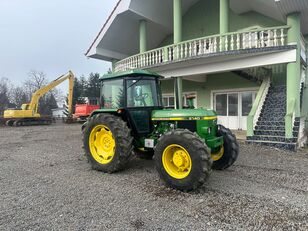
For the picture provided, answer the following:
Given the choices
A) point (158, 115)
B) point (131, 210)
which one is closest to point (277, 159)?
point (158, 115)

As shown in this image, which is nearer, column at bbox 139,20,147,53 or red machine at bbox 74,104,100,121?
column at bbox 139,20,147,53

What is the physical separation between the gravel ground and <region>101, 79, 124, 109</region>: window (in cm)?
154

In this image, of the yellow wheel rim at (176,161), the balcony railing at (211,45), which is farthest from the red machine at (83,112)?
the yellow wheel rim at (176,161)

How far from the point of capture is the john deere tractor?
4.16 metres

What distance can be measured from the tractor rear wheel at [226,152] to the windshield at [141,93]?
1638mm

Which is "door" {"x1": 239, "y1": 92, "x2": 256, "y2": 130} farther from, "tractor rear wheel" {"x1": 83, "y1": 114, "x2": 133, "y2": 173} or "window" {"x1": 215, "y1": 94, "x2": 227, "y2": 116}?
"tractor rear wheel" {"x1": 83, "y1": 114, "x2": 133, "y2": 173}

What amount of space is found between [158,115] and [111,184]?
1.65 meters

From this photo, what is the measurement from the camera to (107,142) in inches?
219

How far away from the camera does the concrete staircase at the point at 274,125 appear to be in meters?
8.03

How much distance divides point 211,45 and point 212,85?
376cm

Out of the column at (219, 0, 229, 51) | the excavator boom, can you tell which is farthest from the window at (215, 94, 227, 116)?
the excavator boom

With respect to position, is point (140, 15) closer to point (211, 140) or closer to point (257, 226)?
point (211, 140)

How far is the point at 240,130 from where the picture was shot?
38.8 feet

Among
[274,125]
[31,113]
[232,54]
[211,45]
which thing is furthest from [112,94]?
[31,113]
